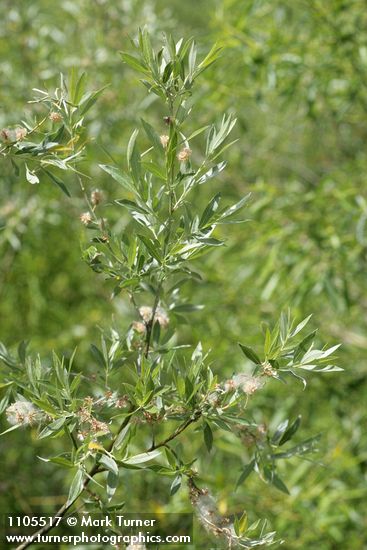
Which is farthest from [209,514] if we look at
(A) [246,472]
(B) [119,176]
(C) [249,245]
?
(C) [249,245]

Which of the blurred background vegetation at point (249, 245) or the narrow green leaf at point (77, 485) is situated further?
the blurred background vegetation at point (249, 245)

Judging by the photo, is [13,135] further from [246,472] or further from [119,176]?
[246,472]

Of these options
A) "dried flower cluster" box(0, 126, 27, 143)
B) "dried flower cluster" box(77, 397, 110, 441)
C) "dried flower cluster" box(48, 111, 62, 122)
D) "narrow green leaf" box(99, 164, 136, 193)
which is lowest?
"dried flower cluster" box(77, 397, 110, 441)

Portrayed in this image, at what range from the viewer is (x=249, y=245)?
1.77 m

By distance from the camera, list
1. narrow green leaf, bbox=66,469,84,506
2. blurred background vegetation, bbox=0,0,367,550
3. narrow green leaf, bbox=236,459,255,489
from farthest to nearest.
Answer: blurred background vegetation, bbox=0,0,367,550 < narrow green leaf, bbox=236,459,255,489 < narrow green leaf, bbox=66,469,84,506

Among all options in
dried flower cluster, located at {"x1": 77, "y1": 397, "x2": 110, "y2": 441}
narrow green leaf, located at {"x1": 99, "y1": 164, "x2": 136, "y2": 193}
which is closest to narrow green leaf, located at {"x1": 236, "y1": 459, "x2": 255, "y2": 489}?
dried flower cluster, located at {"x1": 77, "y1": 397, "x2": 110, "y2": 441}

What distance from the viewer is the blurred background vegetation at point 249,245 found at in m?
1.63

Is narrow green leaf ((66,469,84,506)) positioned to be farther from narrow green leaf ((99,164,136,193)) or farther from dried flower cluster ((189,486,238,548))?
narrow green leaf ((99,164,136,193))

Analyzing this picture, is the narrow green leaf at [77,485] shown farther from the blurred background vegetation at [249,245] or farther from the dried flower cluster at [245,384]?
the blurred background vegetation at [249,245]

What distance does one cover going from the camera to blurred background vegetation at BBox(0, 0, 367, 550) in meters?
1.63

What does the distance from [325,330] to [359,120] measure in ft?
2.20

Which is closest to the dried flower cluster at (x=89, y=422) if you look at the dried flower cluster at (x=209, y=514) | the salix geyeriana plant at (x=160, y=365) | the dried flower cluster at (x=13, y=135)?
the salix geyeriana plant at (x=160, y=365)

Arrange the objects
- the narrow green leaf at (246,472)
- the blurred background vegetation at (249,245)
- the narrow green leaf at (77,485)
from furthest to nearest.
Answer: the blurred background vegetation at (249,245), the narrow green leaf at (246,472), the narrow green leaf at (77,485)

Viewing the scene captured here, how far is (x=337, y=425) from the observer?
1.81m
